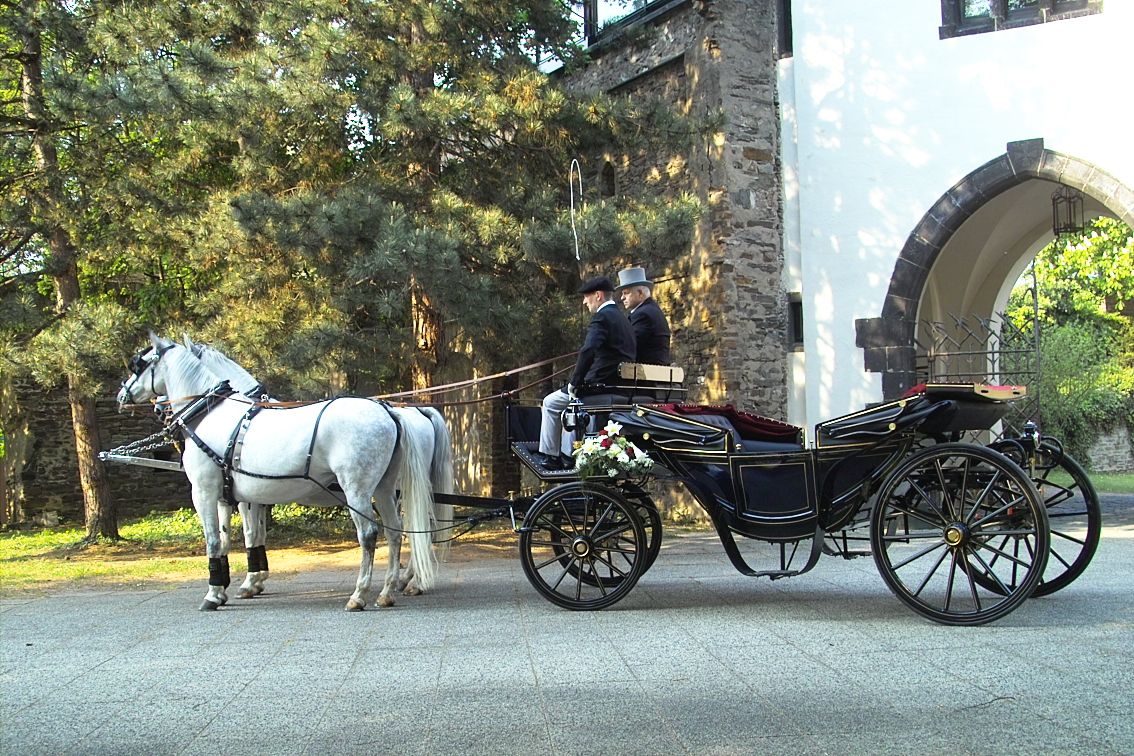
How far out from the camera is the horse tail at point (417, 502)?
6.72 metres

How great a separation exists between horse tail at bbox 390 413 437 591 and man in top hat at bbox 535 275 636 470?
2.89 ft

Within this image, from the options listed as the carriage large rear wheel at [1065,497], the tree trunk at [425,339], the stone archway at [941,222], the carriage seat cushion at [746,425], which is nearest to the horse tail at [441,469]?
the carriage seat cushion at [746,425]

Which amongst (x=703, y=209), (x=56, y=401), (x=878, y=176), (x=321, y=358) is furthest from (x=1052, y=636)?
(x=56, y=401)

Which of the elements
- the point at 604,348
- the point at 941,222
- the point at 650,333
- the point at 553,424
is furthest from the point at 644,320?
the point at 941,222

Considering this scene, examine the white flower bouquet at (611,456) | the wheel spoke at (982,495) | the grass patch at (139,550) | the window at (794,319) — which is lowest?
the grass patch at (139,550)

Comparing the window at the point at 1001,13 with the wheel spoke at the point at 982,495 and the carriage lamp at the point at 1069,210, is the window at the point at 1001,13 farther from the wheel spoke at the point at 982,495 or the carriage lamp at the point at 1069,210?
the wheel spoke at the point at 982,495

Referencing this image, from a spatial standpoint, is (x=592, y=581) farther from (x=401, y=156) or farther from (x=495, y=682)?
(x=401, y=156)

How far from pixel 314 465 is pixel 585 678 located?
10.2 feet

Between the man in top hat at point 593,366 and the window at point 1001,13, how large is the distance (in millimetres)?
7283

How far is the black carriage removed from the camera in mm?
5262

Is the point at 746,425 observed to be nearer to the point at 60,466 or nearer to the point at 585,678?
the point at 585,678

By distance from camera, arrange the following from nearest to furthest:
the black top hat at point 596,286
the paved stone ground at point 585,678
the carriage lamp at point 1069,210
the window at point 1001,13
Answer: the paved stone ground at point 585,678
the black top hat at point 596,286
the window at point 1001,13
the carriage lamp at point 1069,210

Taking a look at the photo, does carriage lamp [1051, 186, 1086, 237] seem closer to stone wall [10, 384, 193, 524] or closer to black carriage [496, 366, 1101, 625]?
black carriage [496, 366, 1101, 625]

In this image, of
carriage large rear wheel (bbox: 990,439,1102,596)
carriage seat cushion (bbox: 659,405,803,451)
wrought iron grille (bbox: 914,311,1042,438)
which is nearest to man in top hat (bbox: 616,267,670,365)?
carriage seat cushion (bbox: 659,405,803,451)
